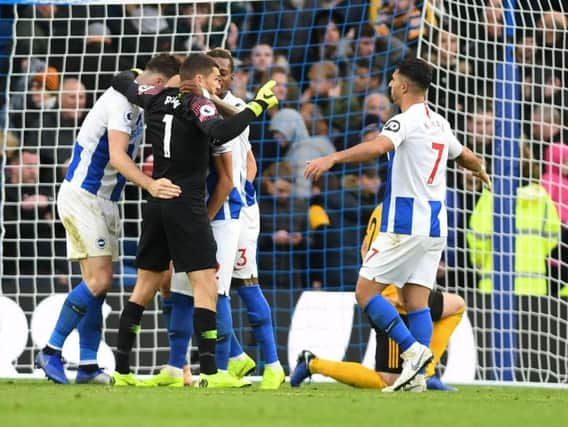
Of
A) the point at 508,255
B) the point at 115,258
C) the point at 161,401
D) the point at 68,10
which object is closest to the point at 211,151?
the point at 115,258

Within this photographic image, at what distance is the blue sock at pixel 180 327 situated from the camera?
27.8ft

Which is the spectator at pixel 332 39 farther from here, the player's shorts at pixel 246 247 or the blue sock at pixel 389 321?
the blue sock at pixel 389 321

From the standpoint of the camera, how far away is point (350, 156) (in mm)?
7531

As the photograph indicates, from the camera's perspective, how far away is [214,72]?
798 cm

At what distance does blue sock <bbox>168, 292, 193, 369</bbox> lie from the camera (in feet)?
27.8

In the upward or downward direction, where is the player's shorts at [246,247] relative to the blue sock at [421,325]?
upward

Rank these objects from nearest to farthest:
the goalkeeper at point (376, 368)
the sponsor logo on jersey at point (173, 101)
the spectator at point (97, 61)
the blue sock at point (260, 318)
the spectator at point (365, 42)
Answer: the sponsor logo on jersey at point (173, 101) → the goalkeeper at point (376, 368) → the blue sock at point (260, 318) → the spectator at point (97, 61) → the spectator at point (365, 42)

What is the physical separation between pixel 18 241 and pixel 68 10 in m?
2.11

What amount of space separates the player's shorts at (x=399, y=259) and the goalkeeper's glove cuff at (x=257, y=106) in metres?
1.03

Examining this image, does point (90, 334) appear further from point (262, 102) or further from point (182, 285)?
point (262, 102)

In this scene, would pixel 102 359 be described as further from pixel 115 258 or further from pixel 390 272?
pixel 390 272

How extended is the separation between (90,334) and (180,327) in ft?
2.32

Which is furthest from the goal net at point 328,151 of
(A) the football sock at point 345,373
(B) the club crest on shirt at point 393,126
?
(B) the club crest on shirt at point 393,126

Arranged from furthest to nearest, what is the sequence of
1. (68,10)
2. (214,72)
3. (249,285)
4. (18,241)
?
(68,10) → (18,241) → (249,285) → (214,72)
